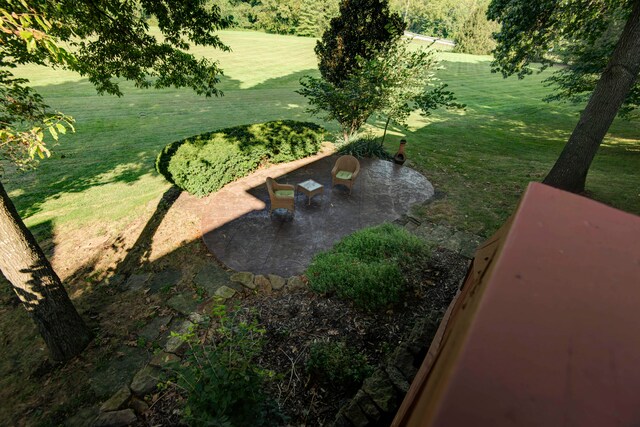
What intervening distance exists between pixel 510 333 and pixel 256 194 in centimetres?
816

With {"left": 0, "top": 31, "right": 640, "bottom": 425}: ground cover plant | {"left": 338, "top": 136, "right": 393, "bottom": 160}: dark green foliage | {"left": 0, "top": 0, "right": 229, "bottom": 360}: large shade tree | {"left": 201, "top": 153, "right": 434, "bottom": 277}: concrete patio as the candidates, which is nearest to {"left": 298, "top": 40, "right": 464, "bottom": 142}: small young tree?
{"left": 338, "top": 136, "right": 393, "bottom": 160}: dark green foliage

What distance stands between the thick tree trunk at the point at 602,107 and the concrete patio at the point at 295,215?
3334 millimetres

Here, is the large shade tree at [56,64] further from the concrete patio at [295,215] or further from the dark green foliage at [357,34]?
the dark green foliage at [357,34]

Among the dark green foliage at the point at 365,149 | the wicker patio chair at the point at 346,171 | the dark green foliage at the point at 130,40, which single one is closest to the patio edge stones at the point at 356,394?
the wicker patio chair at the point at 346,171

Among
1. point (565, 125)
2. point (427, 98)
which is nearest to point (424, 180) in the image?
point (427, 98)

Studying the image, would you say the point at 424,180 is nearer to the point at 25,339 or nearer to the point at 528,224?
the point at 528,224

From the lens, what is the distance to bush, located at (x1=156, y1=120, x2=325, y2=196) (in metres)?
8.22

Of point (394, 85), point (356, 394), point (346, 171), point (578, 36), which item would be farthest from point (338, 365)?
point (578, 36)

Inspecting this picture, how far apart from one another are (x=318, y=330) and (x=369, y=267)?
1286mm

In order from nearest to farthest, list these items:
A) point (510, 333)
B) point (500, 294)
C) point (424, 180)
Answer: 1. point (510, 333)
2. point (500, 294)
3. point (424, 180)

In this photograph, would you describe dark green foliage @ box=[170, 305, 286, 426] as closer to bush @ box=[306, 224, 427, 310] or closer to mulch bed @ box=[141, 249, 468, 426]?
mulch bed @ box=[141, 249, 468, 426]

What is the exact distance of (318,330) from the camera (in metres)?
4.30

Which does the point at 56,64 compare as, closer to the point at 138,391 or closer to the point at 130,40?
→ the point at 130,40

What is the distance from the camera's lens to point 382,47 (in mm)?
10484
